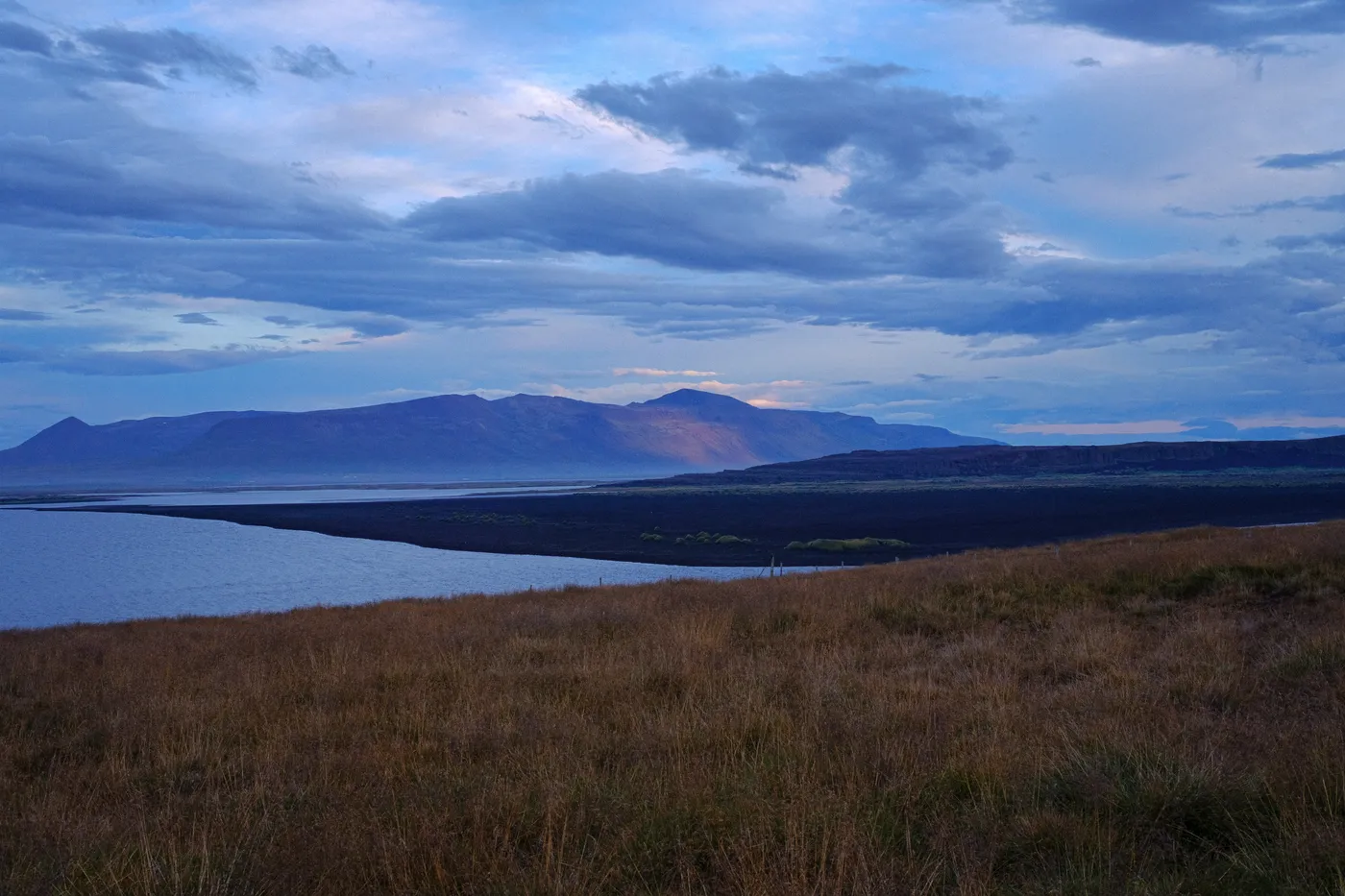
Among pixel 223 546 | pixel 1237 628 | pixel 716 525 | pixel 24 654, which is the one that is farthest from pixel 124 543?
pixel 1237 628

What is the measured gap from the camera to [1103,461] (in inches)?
6535

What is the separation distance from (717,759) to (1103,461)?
175 meters

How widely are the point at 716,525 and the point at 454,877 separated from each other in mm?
60335

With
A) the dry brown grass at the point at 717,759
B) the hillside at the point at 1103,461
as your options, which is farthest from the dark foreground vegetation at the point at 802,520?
the hillside at the point at 1103,461

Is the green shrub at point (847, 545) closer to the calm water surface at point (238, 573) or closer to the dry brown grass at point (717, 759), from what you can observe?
the calm water surface at point (238, 573)

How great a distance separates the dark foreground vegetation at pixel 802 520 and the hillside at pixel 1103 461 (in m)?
63.4

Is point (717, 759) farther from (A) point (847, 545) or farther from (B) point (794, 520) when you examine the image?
(B) point (794, 520)

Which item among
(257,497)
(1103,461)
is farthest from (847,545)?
(1103,461)

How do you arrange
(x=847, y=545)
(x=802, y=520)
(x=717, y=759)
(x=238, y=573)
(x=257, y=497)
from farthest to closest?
(x=257, y=497) → (x=802, y=520) → (x=847, y=545) → (x=238, y=573) → (x=717, y=759)

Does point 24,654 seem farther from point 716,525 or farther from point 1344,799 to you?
point 716,525

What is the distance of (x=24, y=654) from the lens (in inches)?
531

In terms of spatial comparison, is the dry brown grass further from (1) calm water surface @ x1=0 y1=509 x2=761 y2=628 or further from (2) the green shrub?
(2) the green shrub

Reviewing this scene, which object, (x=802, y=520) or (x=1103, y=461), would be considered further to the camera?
(x=1103, y=461)

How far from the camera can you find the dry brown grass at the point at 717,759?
4.46 meters
